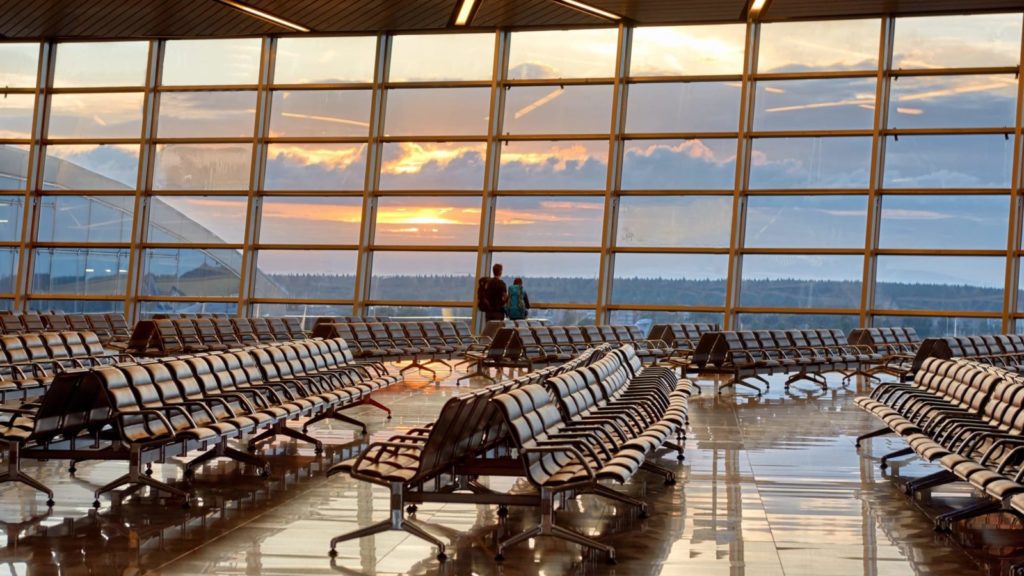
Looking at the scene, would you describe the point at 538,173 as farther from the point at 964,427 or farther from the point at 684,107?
the point at 964,427

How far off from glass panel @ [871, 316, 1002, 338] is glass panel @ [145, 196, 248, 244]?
11.0 m

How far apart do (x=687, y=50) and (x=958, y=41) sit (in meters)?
4.19

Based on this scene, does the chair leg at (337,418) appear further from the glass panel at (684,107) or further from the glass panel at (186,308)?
the glass panel at (186,308)

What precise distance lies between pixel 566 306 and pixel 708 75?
4.44 metres

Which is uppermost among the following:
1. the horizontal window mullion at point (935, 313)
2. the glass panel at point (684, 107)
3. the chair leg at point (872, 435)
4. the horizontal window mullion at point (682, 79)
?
the horizontal window mullion at point (682, 79)

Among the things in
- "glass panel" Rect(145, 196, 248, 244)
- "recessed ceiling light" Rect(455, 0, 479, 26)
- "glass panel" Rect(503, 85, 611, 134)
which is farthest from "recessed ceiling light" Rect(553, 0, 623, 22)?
"glass panel" Rect(145, 196, 248, 244)

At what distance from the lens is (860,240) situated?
1766cm

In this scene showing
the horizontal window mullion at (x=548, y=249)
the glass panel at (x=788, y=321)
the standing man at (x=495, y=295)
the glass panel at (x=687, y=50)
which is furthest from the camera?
the horizontal window mullion at (x=548, y=249)

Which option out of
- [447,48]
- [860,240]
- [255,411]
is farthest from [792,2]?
[255,411]

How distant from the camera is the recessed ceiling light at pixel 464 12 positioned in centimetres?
1712

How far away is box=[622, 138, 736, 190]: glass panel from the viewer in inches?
716

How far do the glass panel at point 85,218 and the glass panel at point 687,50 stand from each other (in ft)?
31.3

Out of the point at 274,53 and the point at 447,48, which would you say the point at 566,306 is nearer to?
the point at 447,48

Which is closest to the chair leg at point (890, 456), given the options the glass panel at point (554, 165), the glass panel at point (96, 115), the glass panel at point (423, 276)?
the glass panel at point (554, 165)
